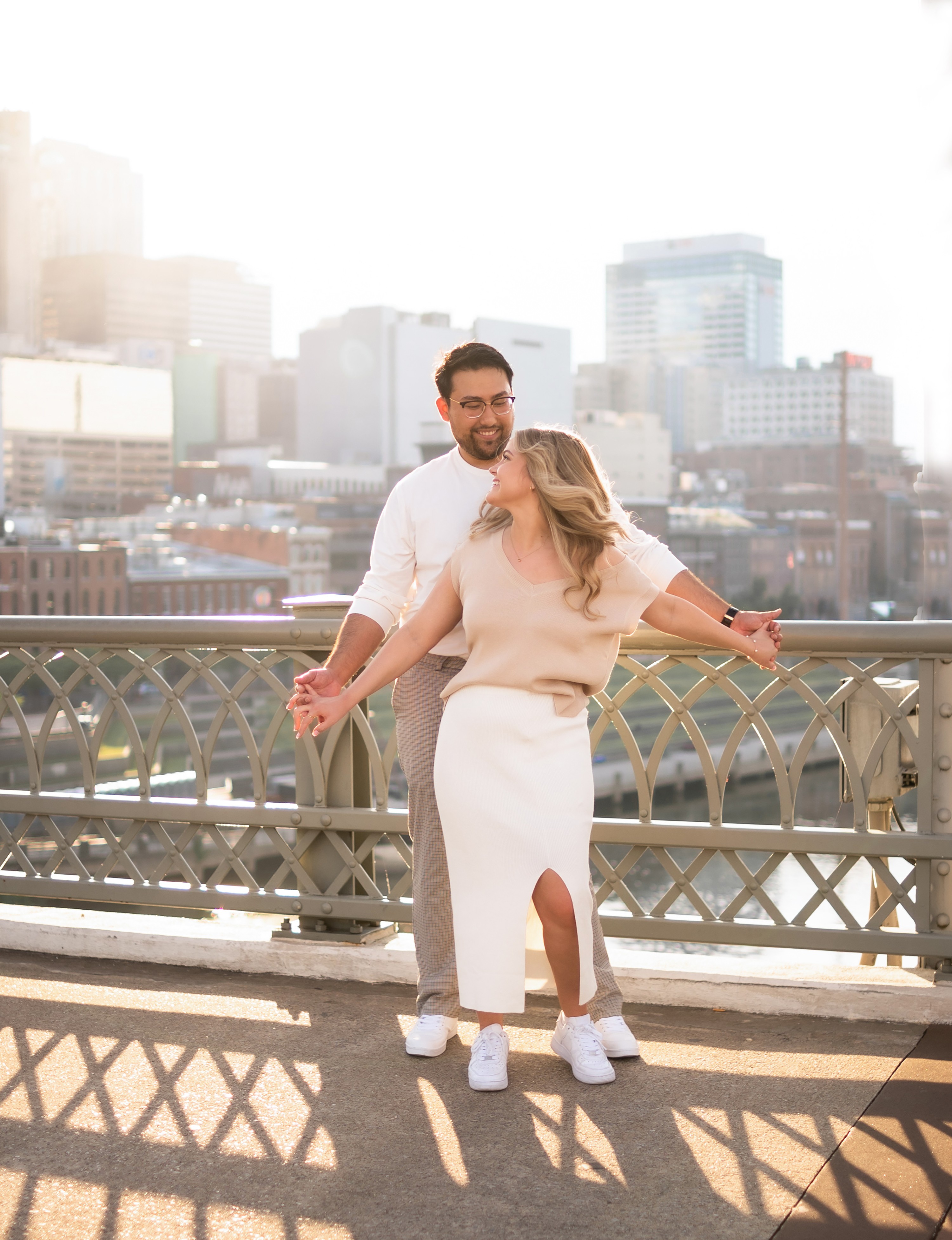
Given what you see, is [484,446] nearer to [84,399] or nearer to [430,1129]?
[430,1129]

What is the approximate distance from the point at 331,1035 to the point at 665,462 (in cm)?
11595

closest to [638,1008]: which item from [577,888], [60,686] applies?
[577,888]

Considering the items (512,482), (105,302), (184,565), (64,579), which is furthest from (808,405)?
(512,482)

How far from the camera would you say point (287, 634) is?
3.61 meters

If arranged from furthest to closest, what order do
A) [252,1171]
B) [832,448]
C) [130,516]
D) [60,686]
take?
[832,448], [130,516], [60,686], [252,1171]

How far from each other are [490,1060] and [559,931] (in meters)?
0.30

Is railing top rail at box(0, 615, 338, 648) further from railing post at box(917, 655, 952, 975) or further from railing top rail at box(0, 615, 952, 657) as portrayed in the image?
railing post at box(917, 655, 952, 975)

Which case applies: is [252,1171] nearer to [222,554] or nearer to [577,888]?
[577,888]

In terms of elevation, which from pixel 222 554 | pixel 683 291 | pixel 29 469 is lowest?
pixel 222 554

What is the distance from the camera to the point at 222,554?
304 feet

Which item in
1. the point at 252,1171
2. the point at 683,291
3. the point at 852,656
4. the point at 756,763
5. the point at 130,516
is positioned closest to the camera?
the point at 252,1171

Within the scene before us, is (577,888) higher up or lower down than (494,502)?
lower down

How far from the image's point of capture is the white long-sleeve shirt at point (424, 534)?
293 cm

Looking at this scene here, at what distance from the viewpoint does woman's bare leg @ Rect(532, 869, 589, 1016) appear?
267cm
